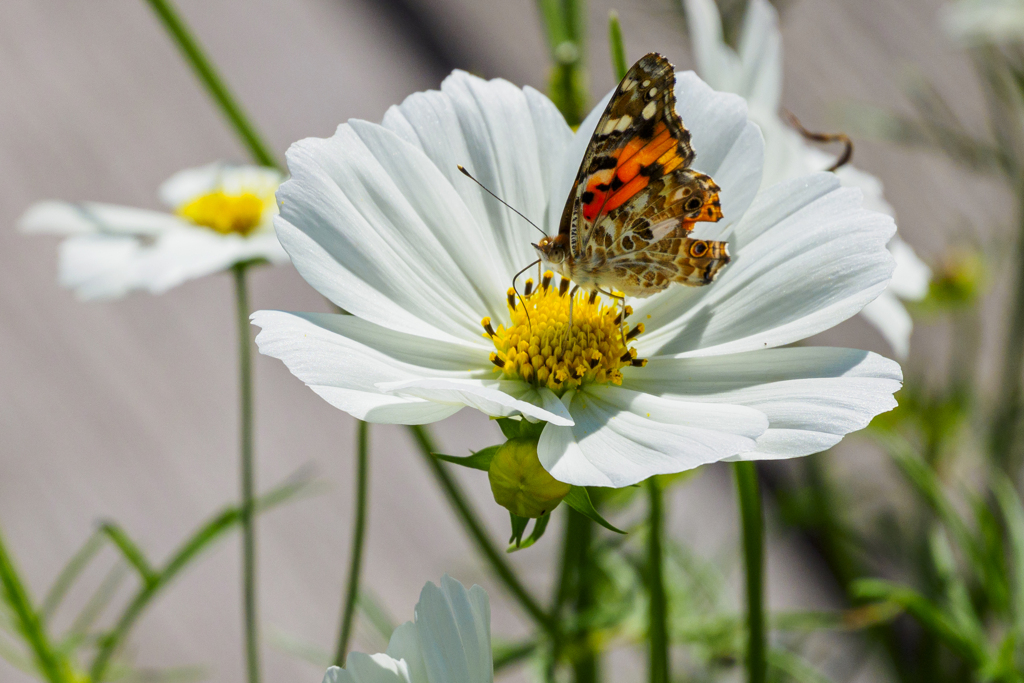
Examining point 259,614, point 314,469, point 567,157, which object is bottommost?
point 259,614

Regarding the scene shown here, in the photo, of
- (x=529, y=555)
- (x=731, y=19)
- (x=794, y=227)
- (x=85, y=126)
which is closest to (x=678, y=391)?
(x=794, y=227)

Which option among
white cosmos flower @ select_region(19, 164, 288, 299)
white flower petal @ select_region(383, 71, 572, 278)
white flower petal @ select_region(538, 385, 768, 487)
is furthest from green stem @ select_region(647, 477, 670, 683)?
white cosmos flower @ select_region(19, 164, 288, 299)

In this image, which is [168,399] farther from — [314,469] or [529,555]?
[529,555]

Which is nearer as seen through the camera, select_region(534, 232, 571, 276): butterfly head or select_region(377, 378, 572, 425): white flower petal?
select_region(377, 378, 572, 425): white flower petal

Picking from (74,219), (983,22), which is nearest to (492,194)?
(74,219)

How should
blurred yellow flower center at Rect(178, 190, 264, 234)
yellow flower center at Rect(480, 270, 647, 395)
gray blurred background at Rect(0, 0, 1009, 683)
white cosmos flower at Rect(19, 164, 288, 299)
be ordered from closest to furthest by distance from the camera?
yellow flower center at Rect(480, 270, 647, 395) < white cosmos flower at Rect(19, 164, 288, 299) < blurred yellow flower center at Rect(178, 190, 264, 234) < gray blurred background at Rect(0, 0, 1009, 683)

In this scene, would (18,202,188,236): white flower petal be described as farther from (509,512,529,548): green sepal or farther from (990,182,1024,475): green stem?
(990,182,1024,475): green stem

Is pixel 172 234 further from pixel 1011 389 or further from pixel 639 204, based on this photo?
pixel 1011 389

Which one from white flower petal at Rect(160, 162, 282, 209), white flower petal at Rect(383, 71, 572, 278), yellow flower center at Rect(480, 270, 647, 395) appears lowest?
yellow flower center at Rect(480, 270, 647, 395)

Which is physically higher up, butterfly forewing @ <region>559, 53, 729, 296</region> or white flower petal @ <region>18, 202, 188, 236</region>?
white flower petal @ <region>18, 202, 188, 236</region>
